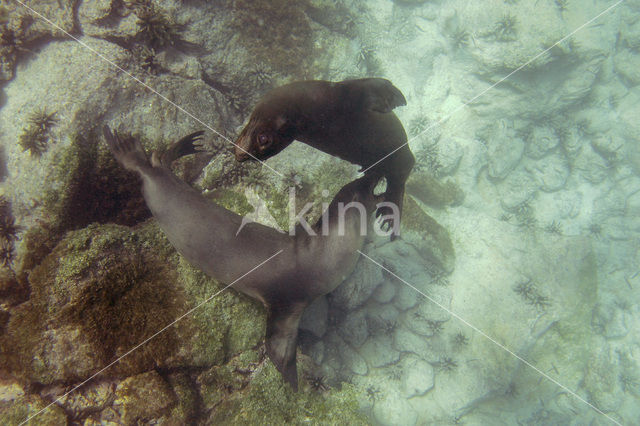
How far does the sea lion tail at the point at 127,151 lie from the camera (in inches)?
163

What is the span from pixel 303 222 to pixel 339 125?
1621 mm

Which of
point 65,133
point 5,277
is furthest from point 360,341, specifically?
point 65,133

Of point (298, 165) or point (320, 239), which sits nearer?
point (320, 239)

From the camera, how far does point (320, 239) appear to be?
401cm

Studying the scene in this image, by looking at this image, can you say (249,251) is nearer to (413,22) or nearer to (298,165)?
(298,165)

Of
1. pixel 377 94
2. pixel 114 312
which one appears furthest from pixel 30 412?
pixel 377 94

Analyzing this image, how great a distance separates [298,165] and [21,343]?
4.51m

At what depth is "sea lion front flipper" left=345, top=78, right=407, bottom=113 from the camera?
3.58 m

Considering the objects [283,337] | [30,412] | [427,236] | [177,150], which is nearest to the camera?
[30,412]

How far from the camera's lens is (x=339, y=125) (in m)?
3.75

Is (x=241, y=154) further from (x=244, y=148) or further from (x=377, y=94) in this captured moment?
(x=377, y=94)

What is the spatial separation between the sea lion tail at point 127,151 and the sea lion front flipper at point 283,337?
268 cm

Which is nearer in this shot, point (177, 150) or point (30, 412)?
point (30, 412)

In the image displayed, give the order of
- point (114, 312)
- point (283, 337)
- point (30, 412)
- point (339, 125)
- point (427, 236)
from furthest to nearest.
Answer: point (427, 236)
point (283, 337)
point (339, 125)
point (114, 312)
point (30, 412)
